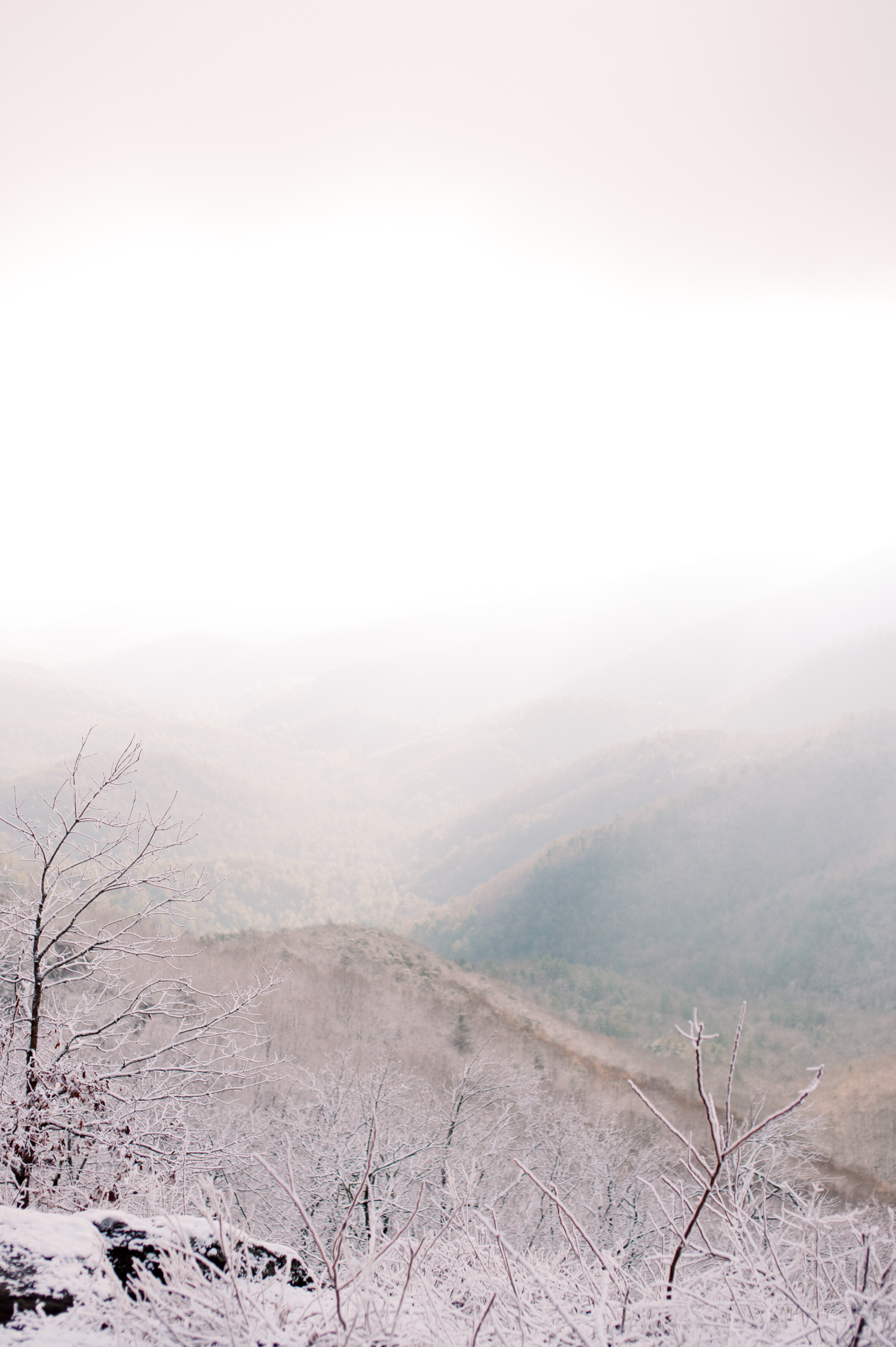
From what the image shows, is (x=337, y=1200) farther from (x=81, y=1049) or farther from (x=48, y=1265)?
Result: (x=48, y=1265)

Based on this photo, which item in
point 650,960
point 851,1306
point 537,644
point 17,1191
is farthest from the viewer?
point 537,644

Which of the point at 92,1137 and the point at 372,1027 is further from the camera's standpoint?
the point at 372,1027

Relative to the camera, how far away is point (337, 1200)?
35.9ft

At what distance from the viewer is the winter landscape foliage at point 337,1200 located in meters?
2.78

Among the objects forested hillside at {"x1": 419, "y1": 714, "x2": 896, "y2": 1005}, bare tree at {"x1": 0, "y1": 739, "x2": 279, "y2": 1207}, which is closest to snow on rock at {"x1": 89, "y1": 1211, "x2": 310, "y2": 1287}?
bare tree at {"x1": 0, "y1": 739, "x2": 279, "y2": 1207}

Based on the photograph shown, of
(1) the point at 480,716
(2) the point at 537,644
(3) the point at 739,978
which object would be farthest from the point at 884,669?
(2) the point at 537,644

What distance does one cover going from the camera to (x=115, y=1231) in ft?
11.1

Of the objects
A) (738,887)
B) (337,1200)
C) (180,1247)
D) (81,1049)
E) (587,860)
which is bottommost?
(738,887)

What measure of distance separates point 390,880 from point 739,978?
126 ft

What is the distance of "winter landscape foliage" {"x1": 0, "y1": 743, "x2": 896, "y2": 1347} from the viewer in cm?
278

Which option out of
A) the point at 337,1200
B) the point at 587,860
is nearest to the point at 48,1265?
the point at 337,1200

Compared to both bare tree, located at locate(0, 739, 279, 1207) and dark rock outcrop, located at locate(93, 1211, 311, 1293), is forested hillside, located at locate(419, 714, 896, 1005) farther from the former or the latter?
dark rock outcrop, located at locate(93, 1211, 311, 1293)

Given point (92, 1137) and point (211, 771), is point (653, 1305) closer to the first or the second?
point (92, 1137)

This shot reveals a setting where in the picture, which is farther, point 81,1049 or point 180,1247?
point 81,1049
